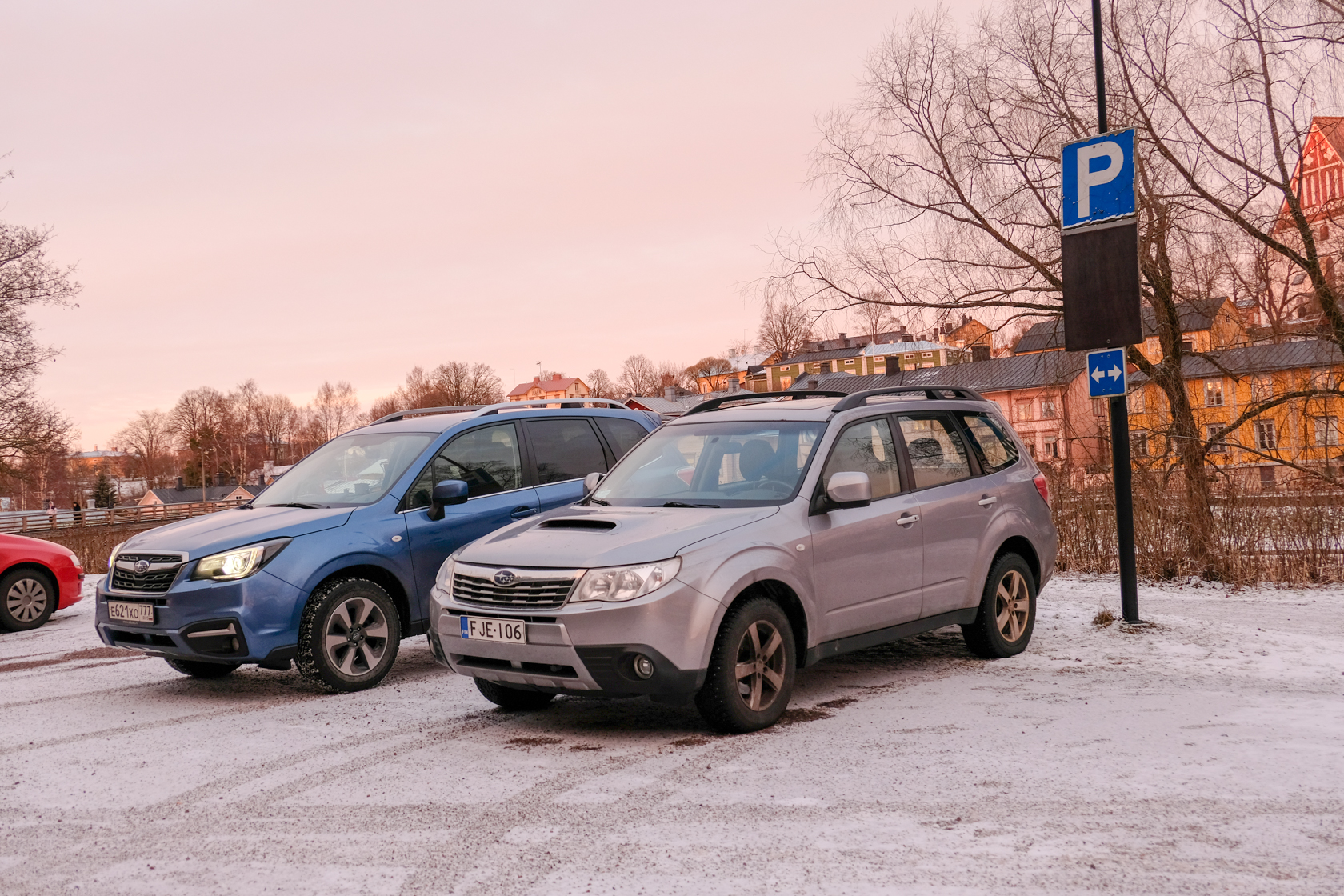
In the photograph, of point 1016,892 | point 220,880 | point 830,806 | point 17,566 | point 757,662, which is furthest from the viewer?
point 17,566

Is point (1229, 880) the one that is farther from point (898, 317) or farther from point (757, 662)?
point (898, 317)

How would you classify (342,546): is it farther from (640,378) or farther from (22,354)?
(640,378)

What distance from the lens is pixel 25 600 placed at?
1218cm

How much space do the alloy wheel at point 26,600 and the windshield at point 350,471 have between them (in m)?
4.95

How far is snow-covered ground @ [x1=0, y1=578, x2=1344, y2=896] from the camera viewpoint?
4.02 metres

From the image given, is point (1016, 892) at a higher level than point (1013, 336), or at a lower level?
lower

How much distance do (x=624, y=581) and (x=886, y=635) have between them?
2.04 m

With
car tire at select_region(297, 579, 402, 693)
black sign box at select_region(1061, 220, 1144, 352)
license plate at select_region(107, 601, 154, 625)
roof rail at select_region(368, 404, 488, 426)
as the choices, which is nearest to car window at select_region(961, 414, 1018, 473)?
black sign box at select_region(1061, 220, 1144, 352)

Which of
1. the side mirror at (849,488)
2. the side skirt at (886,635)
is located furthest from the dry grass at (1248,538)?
the side mirror at (849,488)

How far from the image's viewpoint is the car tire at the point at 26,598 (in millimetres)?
12031

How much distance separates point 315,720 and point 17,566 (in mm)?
7269

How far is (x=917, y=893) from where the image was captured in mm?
3740

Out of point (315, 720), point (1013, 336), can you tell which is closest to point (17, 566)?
point (315, 720)

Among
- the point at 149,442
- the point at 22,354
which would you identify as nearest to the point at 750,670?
the point at 22,354
